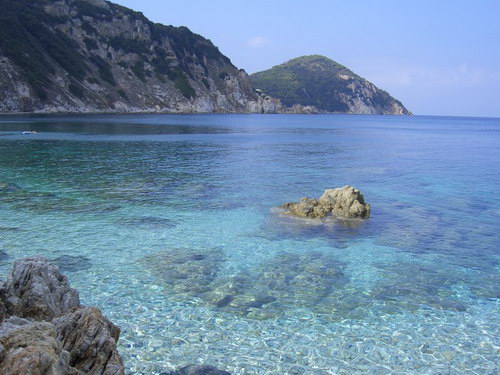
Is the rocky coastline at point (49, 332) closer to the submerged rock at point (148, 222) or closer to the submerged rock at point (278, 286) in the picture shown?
the submerged rock at point (278, 286)

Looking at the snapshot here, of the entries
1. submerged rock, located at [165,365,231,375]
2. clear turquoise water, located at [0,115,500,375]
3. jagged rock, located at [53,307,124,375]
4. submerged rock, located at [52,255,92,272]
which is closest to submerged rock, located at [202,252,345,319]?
clear turquoise water, located at [0,115,500,375]

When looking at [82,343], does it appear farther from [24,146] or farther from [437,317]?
[24,146]

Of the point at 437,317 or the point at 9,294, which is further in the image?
the point at 437,317

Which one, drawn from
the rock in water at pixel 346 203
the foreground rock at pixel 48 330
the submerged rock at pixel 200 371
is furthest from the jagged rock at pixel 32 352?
the rock in water at pixel 346 203

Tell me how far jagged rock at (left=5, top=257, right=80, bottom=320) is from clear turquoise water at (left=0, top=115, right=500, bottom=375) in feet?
6.95

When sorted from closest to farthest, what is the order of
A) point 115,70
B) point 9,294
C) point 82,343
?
point 82,343 → point 9,294 → point 115,70

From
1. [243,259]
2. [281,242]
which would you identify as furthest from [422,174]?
[243,259]

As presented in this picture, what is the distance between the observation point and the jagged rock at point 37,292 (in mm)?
9242

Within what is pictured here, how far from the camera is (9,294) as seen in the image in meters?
9.38

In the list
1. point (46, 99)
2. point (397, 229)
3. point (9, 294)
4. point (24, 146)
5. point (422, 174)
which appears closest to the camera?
point (9, 294)

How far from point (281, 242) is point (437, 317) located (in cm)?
837

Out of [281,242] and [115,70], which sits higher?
[115,70]

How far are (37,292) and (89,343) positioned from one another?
2765mm

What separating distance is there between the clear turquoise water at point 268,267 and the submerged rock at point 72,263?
0.12 metres
